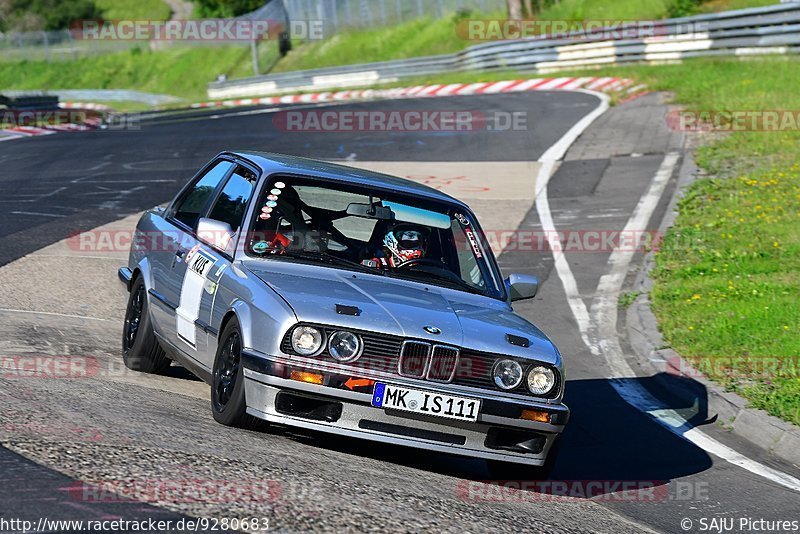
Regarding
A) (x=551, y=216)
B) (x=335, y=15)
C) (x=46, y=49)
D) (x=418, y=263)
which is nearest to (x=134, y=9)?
(x=46, y=49)

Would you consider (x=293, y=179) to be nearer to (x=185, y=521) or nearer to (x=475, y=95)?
(x=185, y=521)

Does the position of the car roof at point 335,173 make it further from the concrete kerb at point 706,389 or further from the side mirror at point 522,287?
the concrete kerb at point 706,389

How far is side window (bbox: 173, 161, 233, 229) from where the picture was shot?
8.29 metres

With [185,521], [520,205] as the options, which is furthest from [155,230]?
[520,205]

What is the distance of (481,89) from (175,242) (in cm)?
2742

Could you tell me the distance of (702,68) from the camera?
2902 cm

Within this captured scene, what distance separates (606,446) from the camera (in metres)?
7.97

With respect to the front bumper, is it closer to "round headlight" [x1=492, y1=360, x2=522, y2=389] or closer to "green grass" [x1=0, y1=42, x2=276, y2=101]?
"round headlight" [x1=492, y1=360, x2=522, y2=389]

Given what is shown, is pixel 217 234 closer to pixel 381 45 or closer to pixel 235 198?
pixel 235 198

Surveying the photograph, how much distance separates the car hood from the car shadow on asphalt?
79 cm

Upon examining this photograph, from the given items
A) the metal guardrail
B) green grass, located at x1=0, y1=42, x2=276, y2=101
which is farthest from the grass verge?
the metal guardrail

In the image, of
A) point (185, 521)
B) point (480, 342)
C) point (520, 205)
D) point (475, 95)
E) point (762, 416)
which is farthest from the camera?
point (475, 95)

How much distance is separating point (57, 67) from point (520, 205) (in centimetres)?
6616

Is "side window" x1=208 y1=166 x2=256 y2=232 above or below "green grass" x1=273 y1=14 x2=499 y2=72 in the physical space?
below
